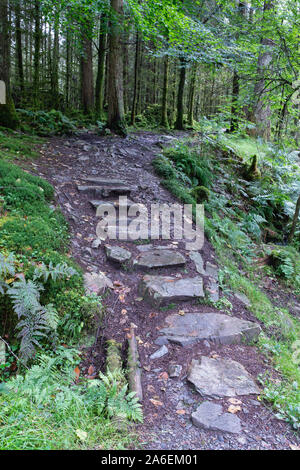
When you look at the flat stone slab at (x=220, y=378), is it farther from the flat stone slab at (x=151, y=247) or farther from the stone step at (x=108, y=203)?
the stone step at (x=108, y=203)

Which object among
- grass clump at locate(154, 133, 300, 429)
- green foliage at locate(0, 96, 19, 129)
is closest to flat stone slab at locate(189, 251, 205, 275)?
grass clump at locate(154, 133, 300, 429)

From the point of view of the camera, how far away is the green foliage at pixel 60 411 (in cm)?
180

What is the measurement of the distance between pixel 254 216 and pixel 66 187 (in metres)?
5.17

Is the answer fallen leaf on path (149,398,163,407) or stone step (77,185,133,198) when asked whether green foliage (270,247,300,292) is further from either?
fallen leaf on path (149,398,163,407)

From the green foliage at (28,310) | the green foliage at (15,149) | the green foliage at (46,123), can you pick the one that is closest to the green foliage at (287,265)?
the green foliage at (28,310)

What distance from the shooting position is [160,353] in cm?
308

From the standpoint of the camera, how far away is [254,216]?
26.6 feet

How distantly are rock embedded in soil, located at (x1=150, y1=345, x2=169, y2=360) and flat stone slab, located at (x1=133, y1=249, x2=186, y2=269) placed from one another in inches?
53.0

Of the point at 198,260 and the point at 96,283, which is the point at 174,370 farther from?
the point at 198,260

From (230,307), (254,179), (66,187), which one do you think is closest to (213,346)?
(230,307)

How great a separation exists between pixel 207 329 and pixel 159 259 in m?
1.35

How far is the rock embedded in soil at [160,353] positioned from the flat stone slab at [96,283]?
98 cm

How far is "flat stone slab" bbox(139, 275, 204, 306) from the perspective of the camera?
372 cm
